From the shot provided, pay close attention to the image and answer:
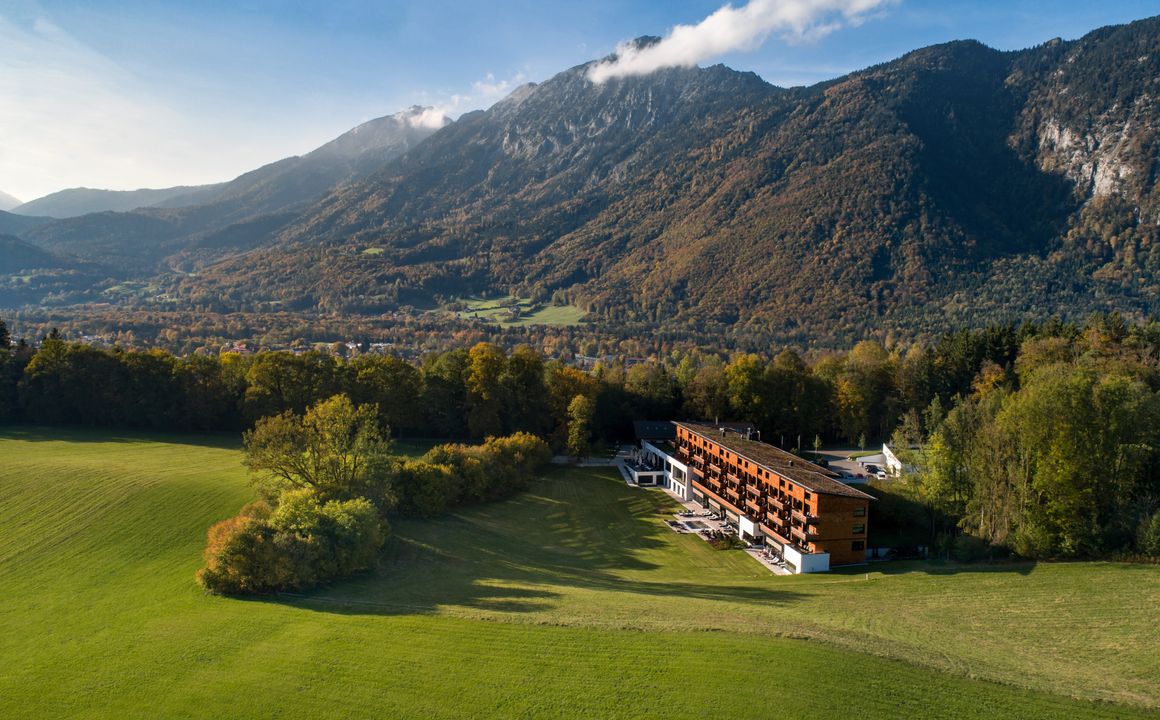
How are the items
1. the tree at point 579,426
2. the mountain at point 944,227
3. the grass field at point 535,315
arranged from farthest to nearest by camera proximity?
the grass field at point 535,315, the mountain at point 944,227, the tree at point 579,426

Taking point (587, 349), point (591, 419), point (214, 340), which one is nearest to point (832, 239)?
point (587, 349)

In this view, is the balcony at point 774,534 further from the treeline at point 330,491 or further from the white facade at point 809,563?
the treeline at point 330,491

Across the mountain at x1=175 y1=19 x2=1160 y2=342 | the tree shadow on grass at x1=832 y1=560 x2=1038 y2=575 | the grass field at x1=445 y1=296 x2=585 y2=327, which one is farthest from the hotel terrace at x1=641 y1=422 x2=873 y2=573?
the grass field at x1=445 y1=296 x2=585 y2=327

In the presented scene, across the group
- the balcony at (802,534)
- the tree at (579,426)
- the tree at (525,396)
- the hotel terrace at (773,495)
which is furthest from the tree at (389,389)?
the balcony at (802,534)

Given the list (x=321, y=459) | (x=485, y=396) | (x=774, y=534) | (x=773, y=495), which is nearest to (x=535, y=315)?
(x=485, y=396)

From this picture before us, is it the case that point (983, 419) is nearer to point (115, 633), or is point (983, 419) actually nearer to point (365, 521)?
point (365, 521)

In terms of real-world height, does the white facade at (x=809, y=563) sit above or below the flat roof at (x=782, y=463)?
below
